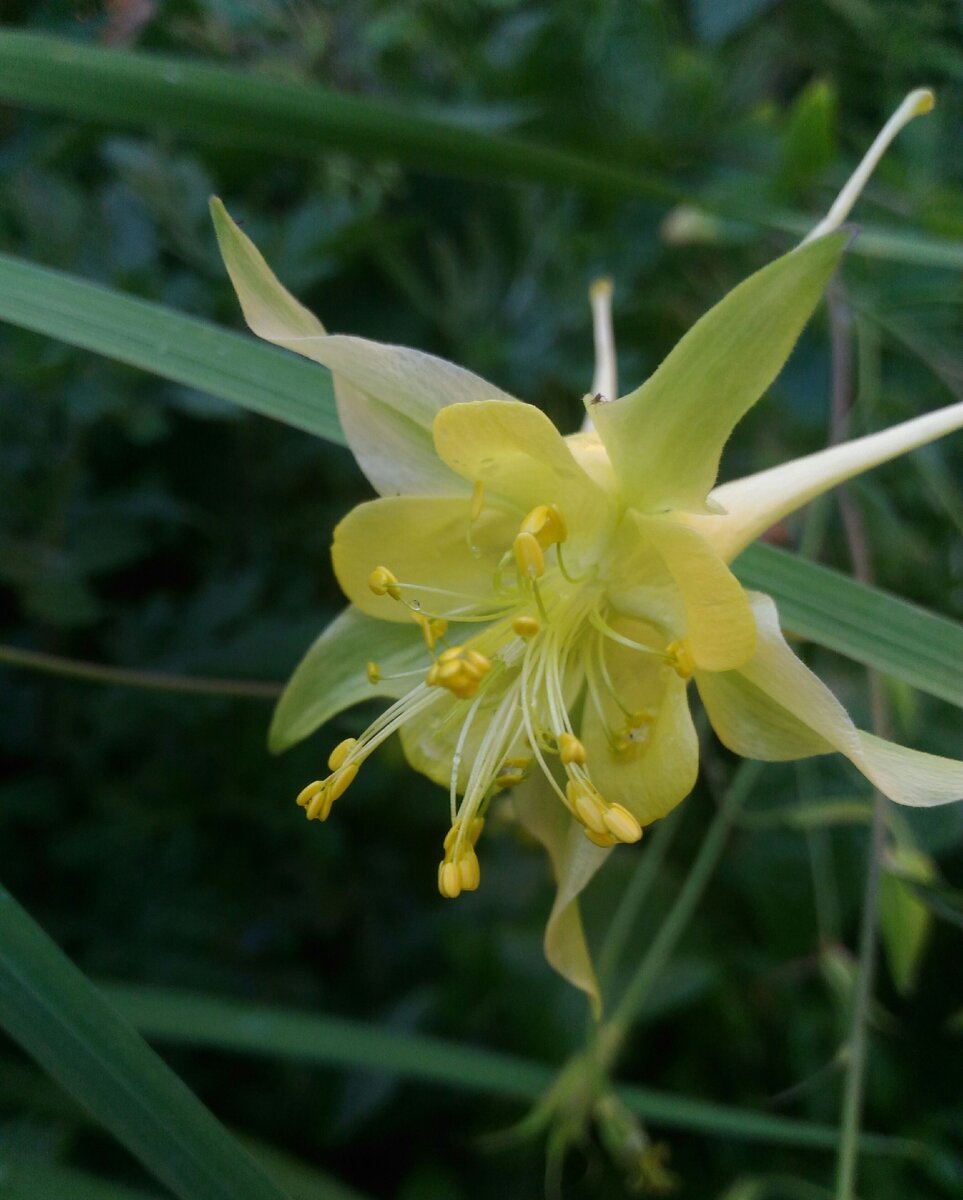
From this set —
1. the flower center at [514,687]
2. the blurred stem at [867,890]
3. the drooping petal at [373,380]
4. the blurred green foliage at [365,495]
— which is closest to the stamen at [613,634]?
the flower center at [514,687]

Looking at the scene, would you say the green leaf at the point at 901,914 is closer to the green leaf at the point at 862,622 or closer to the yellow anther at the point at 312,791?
the green leaf at the point at 862,622

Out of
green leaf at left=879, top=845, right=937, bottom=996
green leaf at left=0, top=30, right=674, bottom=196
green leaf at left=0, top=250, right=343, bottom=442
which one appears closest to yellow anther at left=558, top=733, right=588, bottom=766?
green leaf at left=0, top=250, right=343, bottom=442

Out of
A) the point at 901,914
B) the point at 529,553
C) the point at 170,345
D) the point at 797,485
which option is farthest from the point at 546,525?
the point at 901,914

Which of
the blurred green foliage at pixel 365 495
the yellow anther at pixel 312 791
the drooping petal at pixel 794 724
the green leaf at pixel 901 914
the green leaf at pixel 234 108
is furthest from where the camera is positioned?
the blurred green foliage at pixel 365 495

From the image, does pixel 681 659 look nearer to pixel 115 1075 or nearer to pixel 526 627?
pixel 526 627

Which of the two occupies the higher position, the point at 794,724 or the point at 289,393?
the point at 289,393
